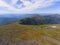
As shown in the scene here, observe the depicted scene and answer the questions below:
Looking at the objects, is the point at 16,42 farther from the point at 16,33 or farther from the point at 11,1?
the point at 11,1

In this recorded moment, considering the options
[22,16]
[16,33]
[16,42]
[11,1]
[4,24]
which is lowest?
[16,42]

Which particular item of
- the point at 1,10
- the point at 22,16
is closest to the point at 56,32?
the point at 22,16

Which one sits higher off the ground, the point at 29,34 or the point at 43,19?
the point at 43,19

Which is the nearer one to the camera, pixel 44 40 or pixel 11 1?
pixel 44 40

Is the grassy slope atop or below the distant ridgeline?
below

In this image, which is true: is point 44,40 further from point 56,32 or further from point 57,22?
point 57,22

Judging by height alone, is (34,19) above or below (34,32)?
above

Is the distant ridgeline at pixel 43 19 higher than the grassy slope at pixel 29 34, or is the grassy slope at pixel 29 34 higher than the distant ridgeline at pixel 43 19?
the distant ridgeline at pixel 43 19
